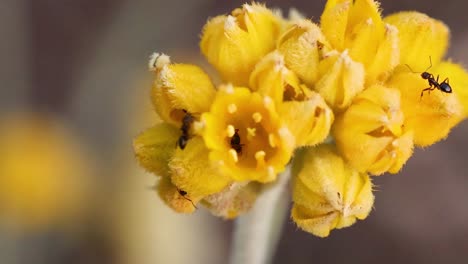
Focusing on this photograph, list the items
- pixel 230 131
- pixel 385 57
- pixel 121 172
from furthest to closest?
pixel 121 172 → pixel 385 57 → pixel 230 131

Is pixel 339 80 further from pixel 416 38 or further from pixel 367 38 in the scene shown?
pixel 416 38

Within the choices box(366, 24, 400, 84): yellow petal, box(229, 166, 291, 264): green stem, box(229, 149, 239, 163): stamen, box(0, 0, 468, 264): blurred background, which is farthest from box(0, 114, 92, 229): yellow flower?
box(366, 24, 400, 84): yellow petal

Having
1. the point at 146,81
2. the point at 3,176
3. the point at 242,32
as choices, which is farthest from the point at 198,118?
the point at 146,81

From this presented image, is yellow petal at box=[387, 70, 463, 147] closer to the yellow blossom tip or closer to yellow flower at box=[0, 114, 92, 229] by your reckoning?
the yellow blossom tip

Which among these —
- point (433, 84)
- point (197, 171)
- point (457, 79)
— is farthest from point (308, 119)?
point (457, 79)

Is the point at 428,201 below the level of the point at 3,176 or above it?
below

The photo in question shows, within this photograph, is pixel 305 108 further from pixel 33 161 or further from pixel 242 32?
pixel 33 161

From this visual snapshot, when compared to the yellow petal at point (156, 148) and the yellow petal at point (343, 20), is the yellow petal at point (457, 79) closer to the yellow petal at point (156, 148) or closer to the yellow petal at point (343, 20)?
the yellow petal at point (343, 20)
